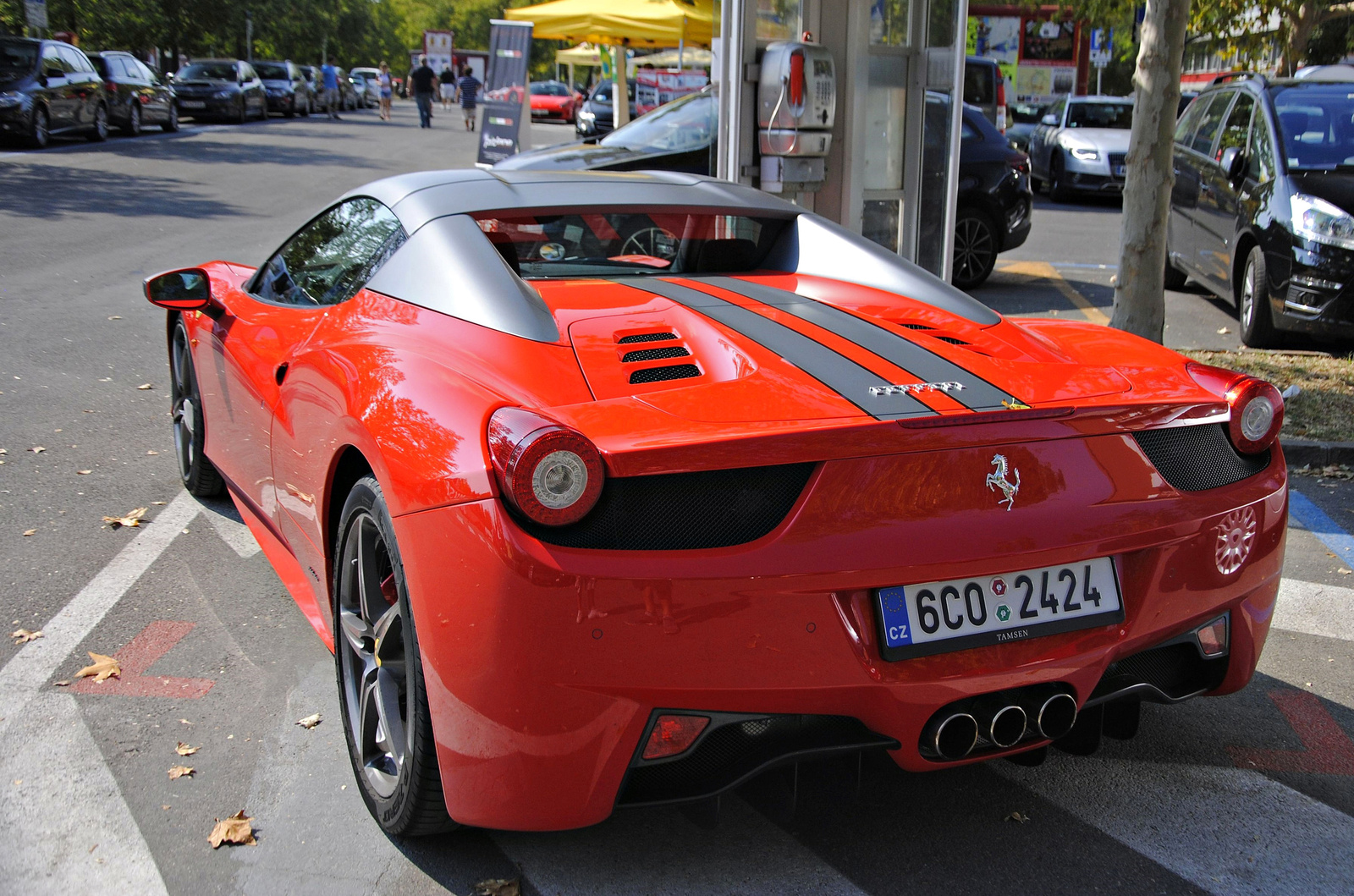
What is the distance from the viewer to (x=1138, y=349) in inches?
119

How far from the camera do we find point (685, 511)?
7.09 feet

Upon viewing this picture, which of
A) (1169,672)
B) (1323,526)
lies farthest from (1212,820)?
(1323,526)

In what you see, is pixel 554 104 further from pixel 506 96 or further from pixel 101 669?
pixel 101 669

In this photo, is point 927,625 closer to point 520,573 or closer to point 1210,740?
point 520,573

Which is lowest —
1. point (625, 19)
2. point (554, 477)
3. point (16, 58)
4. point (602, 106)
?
point (554, 477)

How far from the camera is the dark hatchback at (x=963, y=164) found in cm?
1054

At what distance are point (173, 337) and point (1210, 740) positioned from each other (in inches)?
158

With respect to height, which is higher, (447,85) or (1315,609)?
(447,85)

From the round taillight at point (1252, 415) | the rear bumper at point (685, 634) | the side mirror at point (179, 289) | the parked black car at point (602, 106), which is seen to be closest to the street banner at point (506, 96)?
the parked black car at point (602, 106)

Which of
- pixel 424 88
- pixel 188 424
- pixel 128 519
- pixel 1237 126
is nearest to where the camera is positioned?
pixel 128 519

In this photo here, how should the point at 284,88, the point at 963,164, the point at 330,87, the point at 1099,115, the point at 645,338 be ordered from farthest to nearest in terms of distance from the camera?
the point at 330,87
the point at 284,88
the point at 1099,115
the point at 963,164
the point at 645,338

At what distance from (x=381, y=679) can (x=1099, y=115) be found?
19.9 metres

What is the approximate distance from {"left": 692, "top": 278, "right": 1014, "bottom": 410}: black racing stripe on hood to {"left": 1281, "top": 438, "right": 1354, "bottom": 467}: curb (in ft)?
11.5

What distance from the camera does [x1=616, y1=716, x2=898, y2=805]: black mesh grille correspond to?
2.23m
